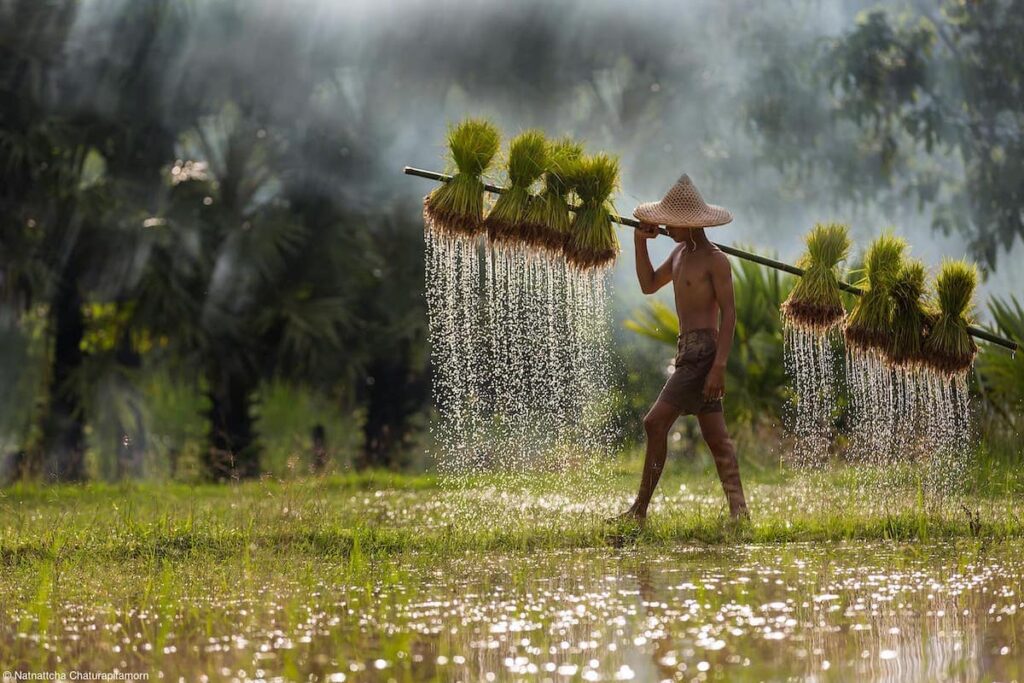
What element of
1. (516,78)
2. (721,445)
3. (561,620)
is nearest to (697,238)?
(721,445)

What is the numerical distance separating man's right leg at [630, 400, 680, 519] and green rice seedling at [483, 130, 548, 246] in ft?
3.42

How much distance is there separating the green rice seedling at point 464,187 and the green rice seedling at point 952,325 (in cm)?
251

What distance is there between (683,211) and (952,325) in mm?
1697

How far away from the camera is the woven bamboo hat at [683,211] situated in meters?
7.12

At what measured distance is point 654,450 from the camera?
23.6ft

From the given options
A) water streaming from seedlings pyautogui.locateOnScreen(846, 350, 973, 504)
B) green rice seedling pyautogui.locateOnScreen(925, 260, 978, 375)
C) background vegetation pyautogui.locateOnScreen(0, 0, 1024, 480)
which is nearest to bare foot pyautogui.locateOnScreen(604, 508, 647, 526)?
water streaming from seedlings pyautogui.locateOnScreen(846, 350, 973, 504)

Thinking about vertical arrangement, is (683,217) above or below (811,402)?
above

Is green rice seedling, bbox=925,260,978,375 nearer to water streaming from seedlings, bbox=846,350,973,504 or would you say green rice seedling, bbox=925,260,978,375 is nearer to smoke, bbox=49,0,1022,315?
water streaming from seedlings, bbox=846,350,973,504

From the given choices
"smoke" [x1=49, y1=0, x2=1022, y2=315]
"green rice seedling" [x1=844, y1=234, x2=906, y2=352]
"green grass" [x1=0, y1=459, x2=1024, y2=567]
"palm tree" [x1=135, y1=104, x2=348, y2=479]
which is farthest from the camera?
"smoke" [x1=49, y1=0, x2=1022, y2=315]

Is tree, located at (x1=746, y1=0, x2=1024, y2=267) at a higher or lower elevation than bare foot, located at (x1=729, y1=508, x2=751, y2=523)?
higher

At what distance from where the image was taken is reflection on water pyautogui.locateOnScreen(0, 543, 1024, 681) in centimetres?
Answer: 397

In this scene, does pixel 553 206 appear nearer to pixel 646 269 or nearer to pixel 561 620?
pixel 646 269

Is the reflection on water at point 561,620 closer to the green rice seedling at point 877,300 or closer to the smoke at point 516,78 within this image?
the green rice seedling at point 877,300

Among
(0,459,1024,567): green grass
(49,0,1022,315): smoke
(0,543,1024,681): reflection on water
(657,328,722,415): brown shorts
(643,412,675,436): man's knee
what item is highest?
(49,0,1022,315): smoke
